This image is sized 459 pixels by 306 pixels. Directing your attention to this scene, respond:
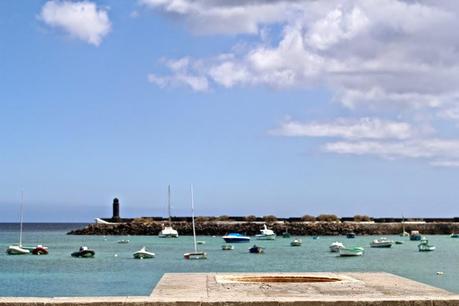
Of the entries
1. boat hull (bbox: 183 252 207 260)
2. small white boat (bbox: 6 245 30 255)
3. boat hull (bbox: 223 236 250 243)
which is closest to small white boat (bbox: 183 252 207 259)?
boat hull (bbox: 183 252 207 260)

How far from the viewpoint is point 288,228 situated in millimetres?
141000

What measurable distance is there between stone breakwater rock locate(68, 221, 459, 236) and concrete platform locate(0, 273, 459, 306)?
374 ft

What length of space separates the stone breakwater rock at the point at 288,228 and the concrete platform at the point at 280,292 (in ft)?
374

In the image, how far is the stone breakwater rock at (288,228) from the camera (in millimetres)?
139000

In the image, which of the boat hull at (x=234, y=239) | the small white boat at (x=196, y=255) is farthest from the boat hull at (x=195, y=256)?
the boat hull at (x=234, y=239)

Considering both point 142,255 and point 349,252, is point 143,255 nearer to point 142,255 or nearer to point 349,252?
point 142,255

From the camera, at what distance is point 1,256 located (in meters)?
84.9

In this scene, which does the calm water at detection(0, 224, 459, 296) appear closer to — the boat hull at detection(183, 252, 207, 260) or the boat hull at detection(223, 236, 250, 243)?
the boat hull at detection(183, 252, 207, 260)

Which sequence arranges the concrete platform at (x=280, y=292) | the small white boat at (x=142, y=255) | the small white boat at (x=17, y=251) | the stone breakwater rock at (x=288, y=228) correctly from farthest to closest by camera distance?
the stone breakwater rock at (x=288, y=228) → the small white boat at (x=17, y=251) → the small white boat at (x=142, y=255) → the concrete platform at (x=280, y=292)

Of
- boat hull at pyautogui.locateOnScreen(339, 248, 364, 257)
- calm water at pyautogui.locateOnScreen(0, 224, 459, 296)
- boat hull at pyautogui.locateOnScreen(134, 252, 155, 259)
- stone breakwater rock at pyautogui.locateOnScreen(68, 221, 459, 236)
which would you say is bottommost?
calm water at pyautogui.locateOnScreen(0, 224, 459, 296)

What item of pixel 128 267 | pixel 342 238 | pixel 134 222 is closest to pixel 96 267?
pixel 128 267

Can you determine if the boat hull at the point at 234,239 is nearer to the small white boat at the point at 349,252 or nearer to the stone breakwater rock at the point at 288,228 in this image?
the stone breakwater rock at the point at 288,228

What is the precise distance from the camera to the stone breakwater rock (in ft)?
456

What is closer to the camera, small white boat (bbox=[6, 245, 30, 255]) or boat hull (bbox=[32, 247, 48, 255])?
boat hull (bbox=[32, 247, 48, 255])
